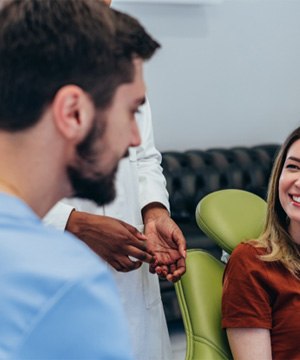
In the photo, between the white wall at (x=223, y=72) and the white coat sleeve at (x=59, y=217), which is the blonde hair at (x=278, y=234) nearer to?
the white coat sleeve at (x=59, y=217)

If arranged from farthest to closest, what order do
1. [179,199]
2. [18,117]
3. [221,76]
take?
[221,76] → [179,199] → [18,117]

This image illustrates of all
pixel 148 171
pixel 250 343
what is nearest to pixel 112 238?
pixel 148 171

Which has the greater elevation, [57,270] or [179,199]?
[57,270]

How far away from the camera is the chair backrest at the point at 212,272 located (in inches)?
60.7

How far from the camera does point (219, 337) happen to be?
1.55 meters

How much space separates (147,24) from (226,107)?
0.58 m

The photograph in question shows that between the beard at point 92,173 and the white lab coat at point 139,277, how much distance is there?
0.66 m

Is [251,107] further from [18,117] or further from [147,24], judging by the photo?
[18,117]

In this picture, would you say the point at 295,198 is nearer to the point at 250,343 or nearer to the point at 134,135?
the point at 250,343

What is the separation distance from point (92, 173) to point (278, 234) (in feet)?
3.22

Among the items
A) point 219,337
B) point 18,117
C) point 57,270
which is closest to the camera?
point 57,270

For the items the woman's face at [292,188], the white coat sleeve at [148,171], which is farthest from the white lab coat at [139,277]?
the woman's face at [292,188]

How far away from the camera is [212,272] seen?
1.71 metres

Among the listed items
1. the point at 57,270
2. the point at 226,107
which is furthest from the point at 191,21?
the point at 57,270
